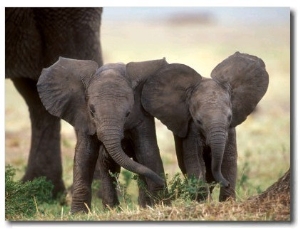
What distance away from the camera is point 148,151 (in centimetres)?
705

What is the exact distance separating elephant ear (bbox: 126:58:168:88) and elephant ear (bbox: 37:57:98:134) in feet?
0.71

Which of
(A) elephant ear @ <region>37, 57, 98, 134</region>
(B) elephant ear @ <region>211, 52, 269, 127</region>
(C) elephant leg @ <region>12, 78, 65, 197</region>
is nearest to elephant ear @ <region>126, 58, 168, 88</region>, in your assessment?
(A) elephant ear @ <region>37, 57, 98, 134</region>

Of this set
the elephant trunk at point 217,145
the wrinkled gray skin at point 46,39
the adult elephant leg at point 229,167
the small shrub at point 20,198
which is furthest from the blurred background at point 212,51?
the elephant trunk at point 217,145

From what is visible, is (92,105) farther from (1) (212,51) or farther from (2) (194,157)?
(1) (212,51)

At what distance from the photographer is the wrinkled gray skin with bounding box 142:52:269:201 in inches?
274

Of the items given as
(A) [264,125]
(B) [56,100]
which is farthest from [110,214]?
(A) [264,125]

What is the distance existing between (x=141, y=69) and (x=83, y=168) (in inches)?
26.6

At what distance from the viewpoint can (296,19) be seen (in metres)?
7.03

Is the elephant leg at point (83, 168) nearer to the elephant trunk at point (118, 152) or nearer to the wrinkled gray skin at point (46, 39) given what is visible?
the elephant trunk at point (118, 152)

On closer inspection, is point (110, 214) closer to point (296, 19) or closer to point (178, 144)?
point (178, 144)

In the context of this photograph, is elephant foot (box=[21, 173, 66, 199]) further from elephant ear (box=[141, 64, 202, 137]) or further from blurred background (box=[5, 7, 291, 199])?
Answer: elephant ear (box=[141, 64, 202, 137])

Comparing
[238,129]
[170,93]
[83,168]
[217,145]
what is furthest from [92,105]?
[238,129]

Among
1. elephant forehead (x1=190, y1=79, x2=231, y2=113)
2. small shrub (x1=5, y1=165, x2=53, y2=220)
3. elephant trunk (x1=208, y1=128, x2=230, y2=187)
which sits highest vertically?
elephant forehead (x1=190, y1=79, x2=231, y2=113)
